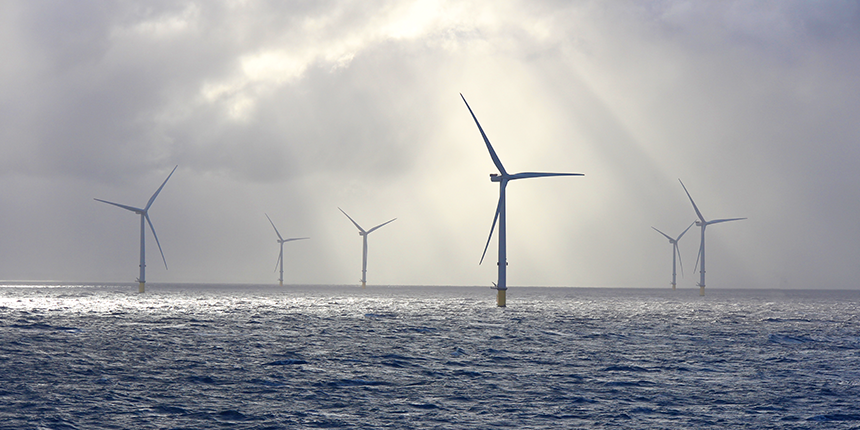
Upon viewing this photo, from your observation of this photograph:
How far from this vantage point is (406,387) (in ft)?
125

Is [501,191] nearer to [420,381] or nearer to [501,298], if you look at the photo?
[501,298]

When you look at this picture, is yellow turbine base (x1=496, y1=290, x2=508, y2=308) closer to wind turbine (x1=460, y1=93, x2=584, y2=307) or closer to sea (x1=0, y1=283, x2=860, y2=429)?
wind turbine (x1=460, y1=93, x2=584, y2=307)

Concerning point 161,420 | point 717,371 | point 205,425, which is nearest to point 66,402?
point 161,420

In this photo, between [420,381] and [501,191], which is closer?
[420,381]

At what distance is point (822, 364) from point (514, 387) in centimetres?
2543

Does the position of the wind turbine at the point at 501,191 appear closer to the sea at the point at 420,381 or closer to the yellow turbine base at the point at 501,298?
the yellow turbine base at the point at 501,298

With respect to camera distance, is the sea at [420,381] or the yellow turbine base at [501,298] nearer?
the sea at [420,381]

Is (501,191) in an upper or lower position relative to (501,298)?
upper

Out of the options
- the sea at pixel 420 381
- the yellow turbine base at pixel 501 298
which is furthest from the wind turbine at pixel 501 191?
the sea at pixel 420 381

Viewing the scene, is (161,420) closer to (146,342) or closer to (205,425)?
(205,425)

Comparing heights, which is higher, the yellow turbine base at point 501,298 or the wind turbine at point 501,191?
the wind turbine at point 501,191

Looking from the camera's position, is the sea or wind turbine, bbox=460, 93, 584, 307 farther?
wind turbine, bbox=460, 93, 584, 307

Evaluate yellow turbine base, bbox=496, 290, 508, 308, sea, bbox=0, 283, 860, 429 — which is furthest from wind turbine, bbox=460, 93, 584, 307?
sea, bbox=0, 283, 860, 429

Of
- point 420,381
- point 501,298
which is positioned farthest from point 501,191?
point 420,381
